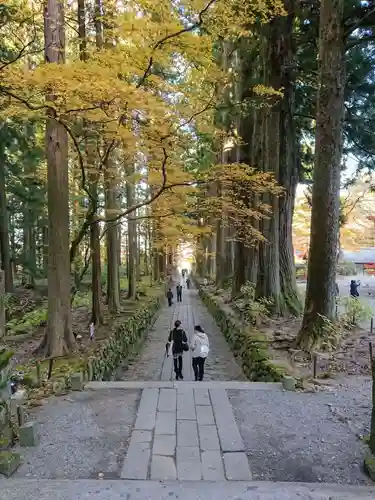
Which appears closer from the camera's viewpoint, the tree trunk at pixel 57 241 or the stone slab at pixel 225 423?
the stone slab at pixel 225 423

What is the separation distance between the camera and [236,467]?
360 cm

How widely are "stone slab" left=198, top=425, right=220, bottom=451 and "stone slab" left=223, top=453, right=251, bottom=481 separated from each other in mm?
203

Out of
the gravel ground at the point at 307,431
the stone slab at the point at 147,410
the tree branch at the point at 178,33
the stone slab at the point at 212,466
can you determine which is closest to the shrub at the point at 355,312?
the gravel ground at the point at 307,431

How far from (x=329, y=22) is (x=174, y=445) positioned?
25.4 ft

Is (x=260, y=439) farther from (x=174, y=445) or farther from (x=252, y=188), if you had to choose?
(x=252, y=188)

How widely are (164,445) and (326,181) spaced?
5710 millimetres

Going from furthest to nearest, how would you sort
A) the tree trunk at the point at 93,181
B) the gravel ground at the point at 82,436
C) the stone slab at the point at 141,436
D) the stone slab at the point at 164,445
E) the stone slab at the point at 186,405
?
1. the tree trunk at the point at 93,181
2. the stone slab at the point at 186,405
3. the stone slab at the point at 141,436
4. the stone slab at the point at 164,445
5. the gravel ground at the point at 82,436

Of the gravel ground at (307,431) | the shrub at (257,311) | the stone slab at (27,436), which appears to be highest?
the shrub at (257,311)

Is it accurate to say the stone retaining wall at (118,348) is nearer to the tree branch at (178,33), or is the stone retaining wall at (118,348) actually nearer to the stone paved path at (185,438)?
the stone paved path at (185,438)

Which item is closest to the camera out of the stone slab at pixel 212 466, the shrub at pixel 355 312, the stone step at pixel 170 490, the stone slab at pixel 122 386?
the stone step at pixel 170 490

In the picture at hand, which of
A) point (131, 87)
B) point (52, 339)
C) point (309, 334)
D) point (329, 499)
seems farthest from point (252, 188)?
point (329, 499)

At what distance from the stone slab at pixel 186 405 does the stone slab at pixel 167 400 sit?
0.06m

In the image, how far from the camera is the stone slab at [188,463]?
345 cm

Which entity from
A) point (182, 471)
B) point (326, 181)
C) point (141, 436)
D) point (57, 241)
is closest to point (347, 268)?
point (326, 181)
